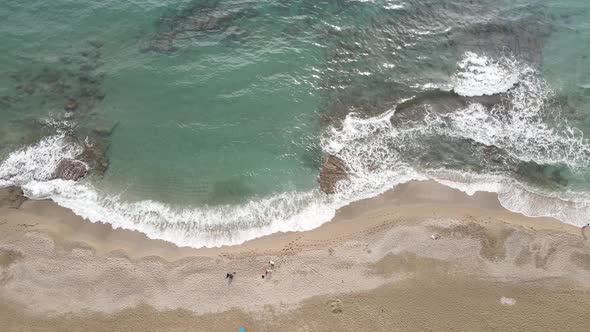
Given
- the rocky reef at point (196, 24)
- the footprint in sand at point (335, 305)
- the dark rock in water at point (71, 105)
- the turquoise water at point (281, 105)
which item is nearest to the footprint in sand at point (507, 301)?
the turquoise water at point (281, 105)

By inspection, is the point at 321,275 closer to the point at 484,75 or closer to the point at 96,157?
the point at 96,157

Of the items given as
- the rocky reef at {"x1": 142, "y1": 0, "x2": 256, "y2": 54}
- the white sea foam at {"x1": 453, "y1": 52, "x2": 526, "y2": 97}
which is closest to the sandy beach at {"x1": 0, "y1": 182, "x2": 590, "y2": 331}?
the white sea foam at {"x1": 453, "y1": 52, "x2": 526, "y2": 97}

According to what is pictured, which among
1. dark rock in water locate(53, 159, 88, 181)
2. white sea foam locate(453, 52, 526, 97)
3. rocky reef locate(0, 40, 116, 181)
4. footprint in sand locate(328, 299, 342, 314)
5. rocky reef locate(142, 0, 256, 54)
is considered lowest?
→ dark rock in water locate(53, 159, 88, 181)

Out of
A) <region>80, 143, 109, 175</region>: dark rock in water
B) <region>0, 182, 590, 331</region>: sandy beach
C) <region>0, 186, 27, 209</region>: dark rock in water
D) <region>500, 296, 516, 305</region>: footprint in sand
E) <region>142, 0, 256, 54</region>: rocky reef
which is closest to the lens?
<region>0, 182, 590, 331</region>: sandy beach

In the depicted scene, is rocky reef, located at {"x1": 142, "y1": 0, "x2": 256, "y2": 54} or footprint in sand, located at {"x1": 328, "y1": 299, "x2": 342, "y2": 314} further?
rocky reef, located at {"x1": 142, "y1": 0, "x2": 256, "y2": 54}

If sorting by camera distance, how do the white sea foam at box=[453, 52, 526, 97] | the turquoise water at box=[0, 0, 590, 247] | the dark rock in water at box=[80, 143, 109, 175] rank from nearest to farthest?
the turquoise water at box=[0, 0, 590, 247], the dark rock in water at box=[80, 143, 109, 175], the white sea foam at box=[453, 52, 526, 97]

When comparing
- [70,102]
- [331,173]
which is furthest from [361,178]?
[70,102]

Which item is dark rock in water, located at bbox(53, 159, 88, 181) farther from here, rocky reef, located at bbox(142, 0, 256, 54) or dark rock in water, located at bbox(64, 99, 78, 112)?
rocky reef, located at bbox(142, 0, 256, 54)
